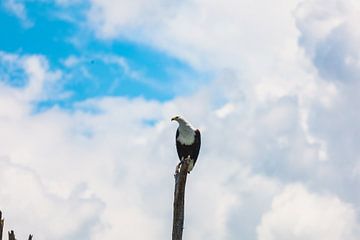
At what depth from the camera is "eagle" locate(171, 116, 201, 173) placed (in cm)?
2420

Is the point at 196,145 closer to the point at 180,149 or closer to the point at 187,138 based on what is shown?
the point at 187,138

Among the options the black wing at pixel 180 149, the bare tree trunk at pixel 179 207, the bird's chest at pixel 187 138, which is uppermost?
the bird's chest at pixel 187 138

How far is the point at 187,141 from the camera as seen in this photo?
2423cm

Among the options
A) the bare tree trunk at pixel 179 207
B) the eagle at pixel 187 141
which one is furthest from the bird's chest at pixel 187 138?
the bare tree trunk at pixel 179 207

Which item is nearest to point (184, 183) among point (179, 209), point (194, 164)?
point (179, 209)

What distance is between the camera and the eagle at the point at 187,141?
24.2 m

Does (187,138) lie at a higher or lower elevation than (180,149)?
higher

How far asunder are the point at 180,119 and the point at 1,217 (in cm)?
909

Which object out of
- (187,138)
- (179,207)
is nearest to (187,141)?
(187,138)

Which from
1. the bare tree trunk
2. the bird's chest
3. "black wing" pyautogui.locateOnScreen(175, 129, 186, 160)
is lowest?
the bare tree trunk

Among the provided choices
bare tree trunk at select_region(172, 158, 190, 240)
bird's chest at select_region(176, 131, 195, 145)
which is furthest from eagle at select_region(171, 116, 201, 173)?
bare tree trunk at select_region(172, 158, 190, 240)

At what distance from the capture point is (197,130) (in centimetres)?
2475

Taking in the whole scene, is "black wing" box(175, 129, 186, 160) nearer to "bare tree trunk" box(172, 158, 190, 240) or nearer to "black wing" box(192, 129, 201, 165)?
"black wing" box(192, 129, 201, 165)

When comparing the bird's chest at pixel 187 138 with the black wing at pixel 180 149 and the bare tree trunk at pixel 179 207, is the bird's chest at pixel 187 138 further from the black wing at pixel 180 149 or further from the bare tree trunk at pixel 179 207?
the bare tree trunk at pixel 179 207
